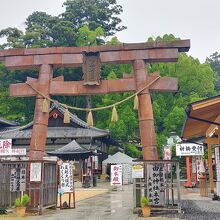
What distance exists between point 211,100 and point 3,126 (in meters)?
38.3

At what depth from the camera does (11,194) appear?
47.2 ft

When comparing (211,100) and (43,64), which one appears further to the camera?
(43,64)

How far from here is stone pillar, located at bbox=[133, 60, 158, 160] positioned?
41.3 feet

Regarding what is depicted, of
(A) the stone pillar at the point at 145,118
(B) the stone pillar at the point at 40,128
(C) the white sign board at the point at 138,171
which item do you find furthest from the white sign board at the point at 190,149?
(B) the stone pillar at the point at 40,128

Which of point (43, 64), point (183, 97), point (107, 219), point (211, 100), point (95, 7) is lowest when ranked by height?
point (107, 219)

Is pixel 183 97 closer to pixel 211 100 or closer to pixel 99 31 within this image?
pixel 99 31

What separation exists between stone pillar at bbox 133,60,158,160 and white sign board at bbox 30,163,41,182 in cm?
409

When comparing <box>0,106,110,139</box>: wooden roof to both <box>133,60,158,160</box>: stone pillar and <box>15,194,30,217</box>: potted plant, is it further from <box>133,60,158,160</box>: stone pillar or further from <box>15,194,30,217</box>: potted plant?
<box>15,194,30,217</box>: potted plant

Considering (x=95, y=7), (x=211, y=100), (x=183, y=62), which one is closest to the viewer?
(x=211, y=100)

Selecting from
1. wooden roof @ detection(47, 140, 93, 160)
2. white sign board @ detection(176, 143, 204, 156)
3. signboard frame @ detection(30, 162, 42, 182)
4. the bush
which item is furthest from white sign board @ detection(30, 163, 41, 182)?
wooden roof @ detection(47, 140, 93, 160)

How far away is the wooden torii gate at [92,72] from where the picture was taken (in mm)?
13266

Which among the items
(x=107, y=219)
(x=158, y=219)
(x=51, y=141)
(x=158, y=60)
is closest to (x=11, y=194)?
(x=107, y=219)

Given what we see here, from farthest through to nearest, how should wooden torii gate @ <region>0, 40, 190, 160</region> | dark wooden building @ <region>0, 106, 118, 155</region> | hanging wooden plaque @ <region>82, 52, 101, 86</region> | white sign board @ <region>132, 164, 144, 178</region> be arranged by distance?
dark wooden building @ <region>0, 106, 118, 155</region>
hanging wooden plaque @ <region>82, 52, 101, 86</region>
wooden torii gate @ <region>0, 40, 190, 160</region>
white sign board @ <region>132, 164, 144, 178</region>

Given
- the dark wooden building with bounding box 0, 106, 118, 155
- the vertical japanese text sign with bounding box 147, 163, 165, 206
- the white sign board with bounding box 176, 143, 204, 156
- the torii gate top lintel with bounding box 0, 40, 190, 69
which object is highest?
the torii gate top lintel with bounding box 0, 40, 190, 69
